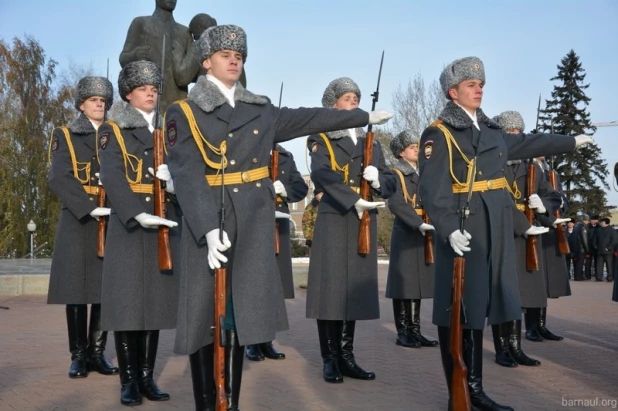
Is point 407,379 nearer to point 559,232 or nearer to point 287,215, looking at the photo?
point 287,215

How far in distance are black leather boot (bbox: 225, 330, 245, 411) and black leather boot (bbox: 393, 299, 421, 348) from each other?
4.31 meters

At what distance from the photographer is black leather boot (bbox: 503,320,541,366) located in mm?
7430

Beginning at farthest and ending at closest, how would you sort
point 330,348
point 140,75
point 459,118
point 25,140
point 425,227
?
1. point 25,140
2. point 425,227
3. point 330,348
4. point 140,75
5. point 459,118

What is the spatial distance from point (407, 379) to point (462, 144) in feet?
6.98

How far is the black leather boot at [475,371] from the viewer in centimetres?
531

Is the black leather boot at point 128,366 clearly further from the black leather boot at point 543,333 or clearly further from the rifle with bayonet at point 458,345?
the black leather boot at point 543,333

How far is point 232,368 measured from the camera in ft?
15.0

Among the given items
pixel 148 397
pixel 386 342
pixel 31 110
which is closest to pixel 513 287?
pixel 148 397

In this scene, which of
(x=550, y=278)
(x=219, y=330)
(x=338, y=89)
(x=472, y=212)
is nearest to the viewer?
(x=219, y=330)

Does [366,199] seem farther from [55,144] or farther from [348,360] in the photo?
[55,144]

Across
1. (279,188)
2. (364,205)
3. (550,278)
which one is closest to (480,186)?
(364,205)

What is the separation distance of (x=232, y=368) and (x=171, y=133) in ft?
4.42

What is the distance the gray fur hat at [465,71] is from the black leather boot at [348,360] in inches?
89.0

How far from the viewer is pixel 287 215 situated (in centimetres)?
903
